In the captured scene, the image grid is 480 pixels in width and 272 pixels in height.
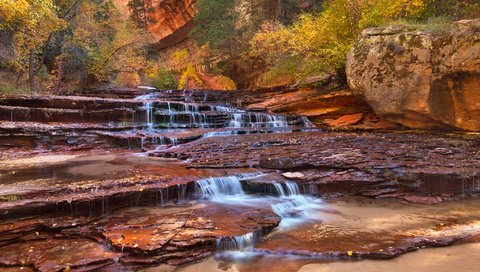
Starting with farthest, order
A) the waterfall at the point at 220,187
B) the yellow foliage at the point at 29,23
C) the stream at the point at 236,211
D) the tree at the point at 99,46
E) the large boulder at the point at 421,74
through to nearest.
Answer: the tree at the point at 99,46 → the yellow foliage at the point at 29,23 → the large boulder at the point at 421,74 → the waterfall at the point at 220,187 → the stream at the point at 236,211

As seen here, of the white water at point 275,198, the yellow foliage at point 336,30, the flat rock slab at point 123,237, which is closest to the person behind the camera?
the flat rock slab at point 123,237

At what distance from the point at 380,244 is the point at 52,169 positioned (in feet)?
22.5

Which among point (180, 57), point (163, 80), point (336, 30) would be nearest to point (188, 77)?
point (163, 80)

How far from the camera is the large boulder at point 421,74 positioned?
10.1 metres

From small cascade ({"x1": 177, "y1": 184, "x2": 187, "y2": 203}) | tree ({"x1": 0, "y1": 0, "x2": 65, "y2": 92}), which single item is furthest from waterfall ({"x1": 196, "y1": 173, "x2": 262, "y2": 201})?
tree ({"x1": 0, "y1": 0, "x2": 65, "y2": 92})

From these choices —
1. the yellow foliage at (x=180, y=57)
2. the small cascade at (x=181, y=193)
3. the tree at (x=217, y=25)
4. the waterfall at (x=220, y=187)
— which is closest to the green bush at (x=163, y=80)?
the yellow foliage at (x=180, y=57)

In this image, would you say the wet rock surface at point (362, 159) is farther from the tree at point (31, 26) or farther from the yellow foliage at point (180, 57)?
the yellow foliage at point (180, 57)

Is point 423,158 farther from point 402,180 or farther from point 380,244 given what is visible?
point 380,244

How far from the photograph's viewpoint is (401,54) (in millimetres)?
11375

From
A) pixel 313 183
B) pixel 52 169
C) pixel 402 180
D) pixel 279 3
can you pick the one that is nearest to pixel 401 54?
pixel 402 180

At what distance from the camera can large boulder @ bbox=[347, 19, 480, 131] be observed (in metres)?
10.1

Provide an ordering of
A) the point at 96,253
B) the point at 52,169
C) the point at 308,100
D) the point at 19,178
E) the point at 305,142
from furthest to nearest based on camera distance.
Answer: the point at 308,100, the point at 305,142, the point at 52,169, the point at 19,178, the point at 96,253

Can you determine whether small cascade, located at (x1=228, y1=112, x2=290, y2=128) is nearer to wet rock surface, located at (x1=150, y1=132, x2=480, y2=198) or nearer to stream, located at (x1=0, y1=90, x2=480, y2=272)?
wet rock surface, located at (x1=150, y1=132, x2=480, y2=198)

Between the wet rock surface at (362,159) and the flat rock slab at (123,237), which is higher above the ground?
the wet rock surface at (362,159)
